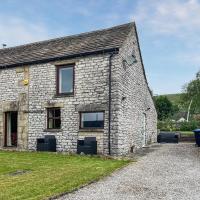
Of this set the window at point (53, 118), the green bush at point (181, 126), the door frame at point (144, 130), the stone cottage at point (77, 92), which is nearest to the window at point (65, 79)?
the stone cottage at point (77, 92)

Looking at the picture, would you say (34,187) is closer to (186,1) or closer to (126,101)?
(186,1)

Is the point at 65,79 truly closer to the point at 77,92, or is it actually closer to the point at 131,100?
the point at 77,92

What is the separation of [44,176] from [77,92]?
7636 mm

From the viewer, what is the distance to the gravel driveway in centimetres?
729

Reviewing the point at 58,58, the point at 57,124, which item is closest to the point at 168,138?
the point at 57,124

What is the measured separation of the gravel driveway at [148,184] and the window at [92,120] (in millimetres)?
4047

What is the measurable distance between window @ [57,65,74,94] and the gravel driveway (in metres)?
6.59

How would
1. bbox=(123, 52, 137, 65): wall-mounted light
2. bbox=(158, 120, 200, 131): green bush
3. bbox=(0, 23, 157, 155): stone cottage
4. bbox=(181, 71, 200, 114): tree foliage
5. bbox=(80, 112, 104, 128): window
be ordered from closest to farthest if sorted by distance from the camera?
bbox=(0, 23, 157, 155): stone cottage, bbox=(80, 112, 104, 128): window, bbox=(123, 52, 137, 65): wall-mounted light, bbox=(158, 120, 200, 131): green bush, bbox=(181, 71, 200, 114): tree foliage

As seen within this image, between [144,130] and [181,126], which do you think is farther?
[181,126]

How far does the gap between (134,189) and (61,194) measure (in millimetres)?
1973

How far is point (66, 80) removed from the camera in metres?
17.1

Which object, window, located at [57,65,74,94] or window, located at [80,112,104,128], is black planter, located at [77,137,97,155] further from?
window, located at [57,65,74,94]

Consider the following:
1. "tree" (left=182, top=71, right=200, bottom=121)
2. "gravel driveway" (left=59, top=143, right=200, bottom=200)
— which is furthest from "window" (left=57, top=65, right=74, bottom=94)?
"tree" (left=182, top=71, right=200, bottom=121)

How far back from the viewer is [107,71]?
15.6 metres
